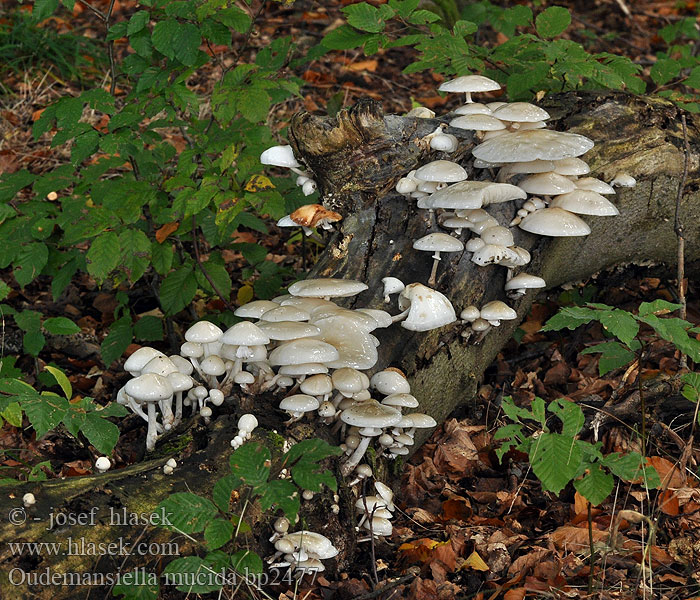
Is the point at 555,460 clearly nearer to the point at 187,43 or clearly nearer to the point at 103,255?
the point at 103,255

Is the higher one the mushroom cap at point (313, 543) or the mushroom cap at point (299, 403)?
the mushroom cap at point (299, 403)

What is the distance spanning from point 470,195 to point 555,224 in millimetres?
660

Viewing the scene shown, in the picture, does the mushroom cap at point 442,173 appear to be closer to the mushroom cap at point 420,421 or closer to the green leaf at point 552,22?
the mushroom cap at point 420,421

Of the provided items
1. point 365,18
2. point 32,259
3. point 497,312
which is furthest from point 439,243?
point 32,259

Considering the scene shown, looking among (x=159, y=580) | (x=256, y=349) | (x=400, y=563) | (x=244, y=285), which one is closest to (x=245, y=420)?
(x=256, y=349)

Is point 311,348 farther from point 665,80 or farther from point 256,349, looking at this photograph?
point 665,80

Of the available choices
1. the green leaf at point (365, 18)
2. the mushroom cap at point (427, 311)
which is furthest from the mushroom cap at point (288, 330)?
the green leaf at point (365, 18)

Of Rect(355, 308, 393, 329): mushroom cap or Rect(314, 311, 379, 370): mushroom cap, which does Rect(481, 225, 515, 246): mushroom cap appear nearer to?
Rect(355, 308, 393, 329): mushroom cap

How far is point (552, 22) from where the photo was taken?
4891mm

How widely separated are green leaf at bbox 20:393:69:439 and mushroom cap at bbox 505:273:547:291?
8.61 feet

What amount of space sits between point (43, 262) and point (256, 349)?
207cm

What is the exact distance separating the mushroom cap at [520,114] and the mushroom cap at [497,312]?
1137mm


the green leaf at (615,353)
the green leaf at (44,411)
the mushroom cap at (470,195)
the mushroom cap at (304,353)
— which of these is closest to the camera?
the green leaf at (44,411)

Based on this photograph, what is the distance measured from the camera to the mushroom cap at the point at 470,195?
3777 millimetres
